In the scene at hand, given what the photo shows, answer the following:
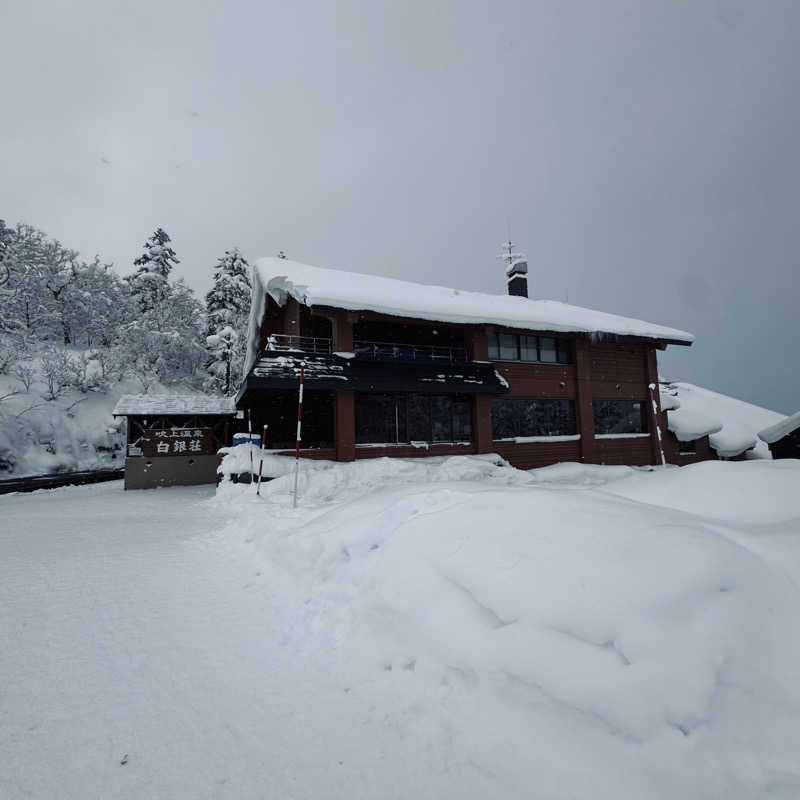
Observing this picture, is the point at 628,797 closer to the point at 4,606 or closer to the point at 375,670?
the point at 375,670

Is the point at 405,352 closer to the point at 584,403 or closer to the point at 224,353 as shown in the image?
the point at 584,403

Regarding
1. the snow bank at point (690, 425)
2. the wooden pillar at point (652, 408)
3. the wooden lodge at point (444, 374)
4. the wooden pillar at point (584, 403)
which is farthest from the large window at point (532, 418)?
the snow bank at point (690, 425)

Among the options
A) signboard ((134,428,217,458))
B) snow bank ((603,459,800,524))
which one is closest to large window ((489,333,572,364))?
snow bank ((603,459,800,524))

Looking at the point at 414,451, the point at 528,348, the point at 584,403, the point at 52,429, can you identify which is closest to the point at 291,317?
the point at 414,451

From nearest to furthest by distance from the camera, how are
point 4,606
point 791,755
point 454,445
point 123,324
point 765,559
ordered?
point 791,755
point 765,559
point 4,606
point 454,445
point 123,324

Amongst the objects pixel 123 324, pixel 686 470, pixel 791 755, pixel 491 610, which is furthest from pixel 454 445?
pixel 123 324

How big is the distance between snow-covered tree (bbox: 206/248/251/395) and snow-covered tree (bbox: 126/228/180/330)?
8.58 m

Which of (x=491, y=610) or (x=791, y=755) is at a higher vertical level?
(x=491, y=610)

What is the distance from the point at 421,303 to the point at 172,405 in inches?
421

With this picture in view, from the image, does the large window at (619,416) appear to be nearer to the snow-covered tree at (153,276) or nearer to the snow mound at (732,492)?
the snow mound at (732,492)

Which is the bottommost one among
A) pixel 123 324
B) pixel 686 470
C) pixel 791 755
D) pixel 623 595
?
pixel 791 755

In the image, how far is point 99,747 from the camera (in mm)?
2154

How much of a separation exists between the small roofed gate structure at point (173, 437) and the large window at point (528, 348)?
1109cm

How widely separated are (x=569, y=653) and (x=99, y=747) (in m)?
2.55
